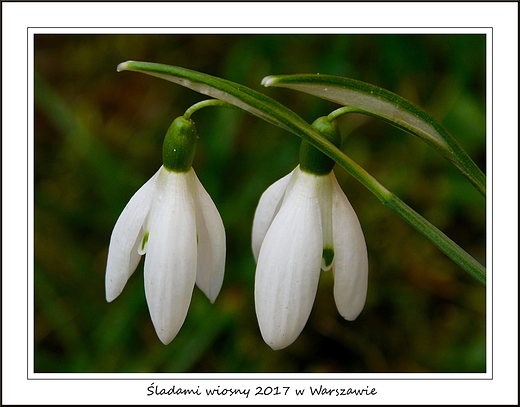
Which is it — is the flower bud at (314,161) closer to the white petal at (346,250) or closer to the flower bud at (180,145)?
the white petal at (346,250)

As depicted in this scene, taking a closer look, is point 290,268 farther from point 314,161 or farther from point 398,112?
point 398,112

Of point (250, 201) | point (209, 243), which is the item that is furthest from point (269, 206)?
point (250, 201)

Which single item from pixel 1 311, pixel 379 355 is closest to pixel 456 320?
pixel 379 355

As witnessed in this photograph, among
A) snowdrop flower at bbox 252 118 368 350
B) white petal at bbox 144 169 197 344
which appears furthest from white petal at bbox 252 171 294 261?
white petal at bbox 144 169 197 344

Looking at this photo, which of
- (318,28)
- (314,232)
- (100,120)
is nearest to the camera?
(314,232)

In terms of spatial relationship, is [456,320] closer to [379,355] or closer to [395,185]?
[379,355]

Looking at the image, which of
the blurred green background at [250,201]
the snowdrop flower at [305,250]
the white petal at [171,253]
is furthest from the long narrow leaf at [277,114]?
the blurred green background at [250,201]

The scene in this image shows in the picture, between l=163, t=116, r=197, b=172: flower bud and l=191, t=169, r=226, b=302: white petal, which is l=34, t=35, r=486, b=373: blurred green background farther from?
l=163, t=116, r=197, b=172: flower bud
